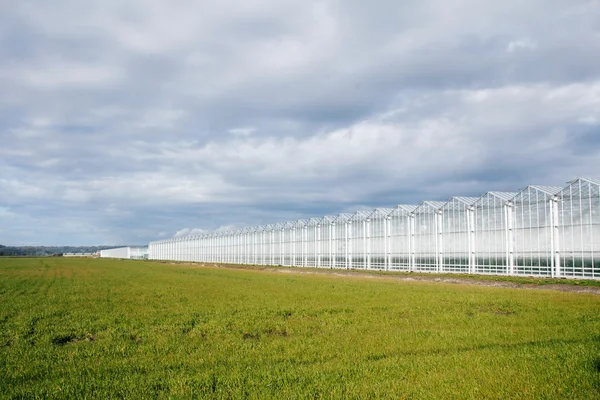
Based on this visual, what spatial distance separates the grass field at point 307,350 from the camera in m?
9.95

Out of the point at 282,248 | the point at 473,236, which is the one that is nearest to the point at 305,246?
the point at 282,248

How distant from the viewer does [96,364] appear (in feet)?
40.7

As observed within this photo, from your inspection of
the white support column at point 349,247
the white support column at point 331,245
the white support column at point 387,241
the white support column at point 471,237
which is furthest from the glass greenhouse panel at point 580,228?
the white support column at point 331,245

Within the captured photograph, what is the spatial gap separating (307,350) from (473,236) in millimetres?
41516

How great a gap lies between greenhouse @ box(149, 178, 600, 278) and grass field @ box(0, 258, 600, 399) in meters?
18.0

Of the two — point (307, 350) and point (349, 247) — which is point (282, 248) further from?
point (307, 350)

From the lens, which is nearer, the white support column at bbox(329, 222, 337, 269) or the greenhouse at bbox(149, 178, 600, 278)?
the greenhouse at bbox(149, 178, 600, 278)

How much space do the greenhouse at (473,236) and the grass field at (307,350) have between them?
17972 millimetres

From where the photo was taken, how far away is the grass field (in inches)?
392

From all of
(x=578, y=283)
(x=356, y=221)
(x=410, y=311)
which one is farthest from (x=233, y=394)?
(x=356, y=221)

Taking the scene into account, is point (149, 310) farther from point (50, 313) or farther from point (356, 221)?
point (356, 221)

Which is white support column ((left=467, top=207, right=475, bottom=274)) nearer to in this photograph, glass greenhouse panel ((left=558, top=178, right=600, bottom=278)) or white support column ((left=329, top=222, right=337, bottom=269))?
glass greenhouse panel ((left=558, top=178, right=600, bottom=278))

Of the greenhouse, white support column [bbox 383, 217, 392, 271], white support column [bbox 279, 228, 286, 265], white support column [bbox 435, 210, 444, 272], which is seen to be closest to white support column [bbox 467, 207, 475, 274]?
the greenhouse

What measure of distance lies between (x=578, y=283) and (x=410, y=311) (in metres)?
20.2
